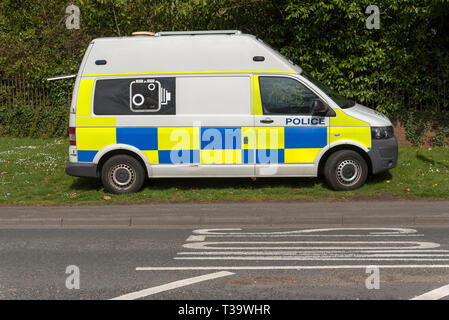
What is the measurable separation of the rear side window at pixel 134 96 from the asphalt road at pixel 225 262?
2.38 m

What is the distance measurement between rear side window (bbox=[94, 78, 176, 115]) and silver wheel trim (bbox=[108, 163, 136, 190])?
3.01 ft

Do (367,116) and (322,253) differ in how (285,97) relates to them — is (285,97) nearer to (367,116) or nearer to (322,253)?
(367,116)

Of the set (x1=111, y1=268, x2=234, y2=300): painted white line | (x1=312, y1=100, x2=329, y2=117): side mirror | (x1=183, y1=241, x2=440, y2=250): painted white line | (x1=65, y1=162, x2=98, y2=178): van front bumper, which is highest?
(x1=312, y1=100, x2=329, y2=117): side mirror

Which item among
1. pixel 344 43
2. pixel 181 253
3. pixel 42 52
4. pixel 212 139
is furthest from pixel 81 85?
pixel 42 52

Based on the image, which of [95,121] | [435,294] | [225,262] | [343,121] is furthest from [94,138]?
[435,294]

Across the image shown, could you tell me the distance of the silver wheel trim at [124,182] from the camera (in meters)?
10.5

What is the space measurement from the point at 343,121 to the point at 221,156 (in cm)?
206

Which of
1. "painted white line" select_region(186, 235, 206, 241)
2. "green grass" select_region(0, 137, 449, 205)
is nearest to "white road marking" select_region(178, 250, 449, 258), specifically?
"painted white line" select_region(186, 235, 206, 241)

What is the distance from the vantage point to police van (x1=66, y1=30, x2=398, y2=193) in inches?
399

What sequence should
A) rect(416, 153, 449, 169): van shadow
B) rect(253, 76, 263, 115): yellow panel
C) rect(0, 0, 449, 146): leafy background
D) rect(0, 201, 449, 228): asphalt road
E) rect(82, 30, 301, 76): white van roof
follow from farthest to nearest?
rect(0, 0, 449, 146): leafy background → rect(416, 153, 449, 169): van shadow → rect(82, 30, 301, 76): white van roof → rect(253, 76, 263, 115): yellow panel → rect(0, 201, 449, 228): asphalt road

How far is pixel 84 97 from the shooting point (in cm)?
1036

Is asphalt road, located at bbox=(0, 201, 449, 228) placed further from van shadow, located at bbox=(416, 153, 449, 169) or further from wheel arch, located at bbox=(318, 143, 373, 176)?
van shadow, located at bbox=(416, 153, 449, 169)

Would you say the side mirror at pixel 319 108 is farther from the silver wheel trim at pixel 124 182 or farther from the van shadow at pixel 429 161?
the van shadow at pixel 429 161

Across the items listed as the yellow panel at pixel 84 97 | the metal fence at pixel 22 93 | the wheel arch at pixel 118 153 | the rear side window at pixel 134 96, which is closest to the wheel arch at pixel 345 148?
the rear side window at pixel 134 96
